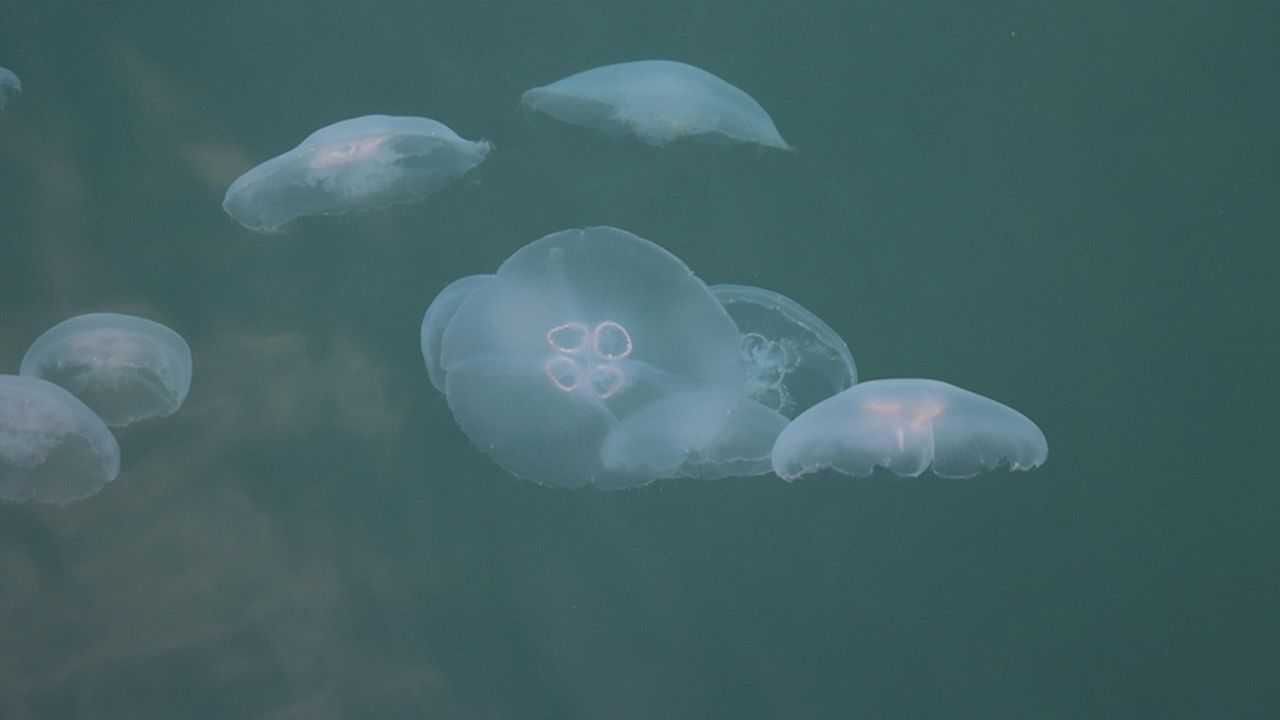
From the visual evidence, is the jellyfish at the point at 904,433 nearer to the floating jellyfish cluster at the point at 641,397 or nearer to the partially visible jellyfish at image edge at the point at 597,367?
the floating jellyfish cluster at the point at 641,397

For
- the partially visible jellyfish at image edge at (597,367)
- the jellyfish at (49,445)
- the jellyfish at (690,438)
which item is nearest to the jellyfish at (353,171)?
the partially visible jellyfish at image edge at (597,367)

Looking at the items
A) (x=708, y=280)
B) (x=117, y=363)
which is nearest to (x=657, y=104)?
(x=708, y=280)

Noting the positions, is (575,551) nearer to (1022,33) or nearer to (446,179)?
(446,179)

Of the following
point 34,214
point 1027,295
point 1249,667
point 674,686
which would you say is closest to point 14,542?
point 34,214

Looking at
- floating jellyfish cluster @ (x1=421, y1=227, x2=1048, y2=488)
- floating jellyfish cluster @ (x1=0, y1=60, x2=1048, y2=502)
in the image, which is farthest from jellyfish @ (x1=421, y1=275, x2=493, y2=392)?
floating jellyfish cluster @ (x1=421, y1=227, x2=1048, y2=488)

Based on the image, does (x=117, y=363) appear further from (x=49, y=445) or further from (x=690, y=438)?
(x=690, y=438)
